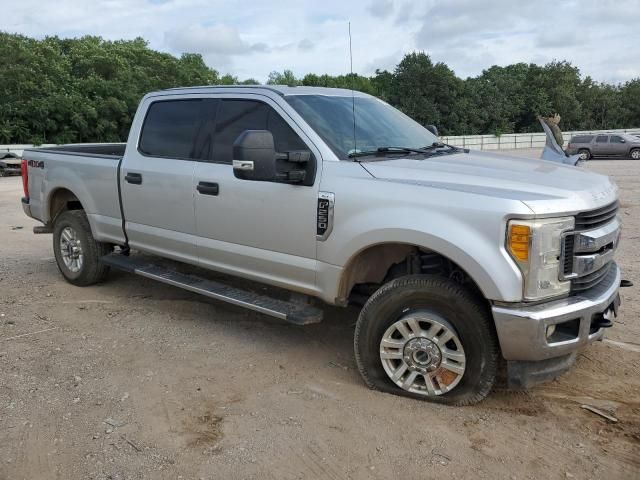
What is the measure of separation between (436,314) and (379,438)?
79 cm

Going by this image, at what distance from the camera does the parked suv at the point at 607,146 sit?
92.4 ft

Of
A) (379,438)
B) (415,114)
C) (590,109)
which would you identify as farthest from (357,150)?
A: (590,109)

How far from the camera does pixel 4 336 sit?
5.02 m

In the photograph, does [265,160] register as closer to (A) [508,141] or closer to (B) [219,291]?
(B) [219,291]

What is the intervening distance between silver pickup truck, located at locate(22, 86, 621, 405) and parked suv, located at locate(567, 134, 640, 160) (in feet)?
85.6

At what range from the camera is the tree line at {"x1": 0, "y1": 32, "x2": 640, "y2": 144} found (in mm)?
34281

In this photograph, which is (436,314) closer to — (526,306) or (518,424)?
(526,306)

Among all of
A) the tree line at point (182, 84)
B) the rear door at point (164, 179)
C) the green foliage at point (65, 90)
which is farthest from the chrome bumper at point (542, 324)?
the green foliage at point (65, 90)

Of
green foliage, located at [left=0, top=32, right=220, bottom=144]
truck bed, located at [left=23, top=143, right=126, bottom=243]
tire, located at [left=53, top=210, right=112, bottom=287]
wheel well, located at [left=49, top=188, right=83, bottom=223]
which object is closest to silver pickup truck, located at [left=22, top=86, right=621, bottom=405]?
truck bed, located at [left=23, top=143, right=126, bottom=243]

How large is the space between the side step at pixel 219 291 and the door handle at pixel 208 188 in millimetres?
790

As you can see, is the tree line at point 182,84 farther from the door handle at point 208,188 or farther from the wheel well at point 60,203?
the door handle at point 208,188

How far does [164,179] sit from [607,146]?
2829 centimetres

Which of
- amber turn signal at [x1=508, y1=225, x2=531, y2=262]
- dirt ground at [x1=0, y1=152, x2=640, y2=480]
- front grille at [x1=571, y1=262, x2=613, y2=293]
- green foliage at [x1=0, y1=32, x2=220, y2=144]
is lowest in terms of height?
dirt ground at [x1=0, y1=152, x2=640, y2=480]

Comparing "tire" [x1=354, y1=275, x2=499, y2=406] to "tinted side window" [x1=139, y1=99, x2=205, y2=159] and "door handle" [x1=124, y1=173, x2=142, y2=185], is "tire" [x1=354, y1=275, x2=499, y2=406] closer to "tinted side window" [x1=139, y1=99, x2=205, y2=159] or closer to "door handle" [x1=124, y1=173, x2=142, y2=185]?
"tinted side window" [x1=139, y1=99, x2=205, y2=159]
